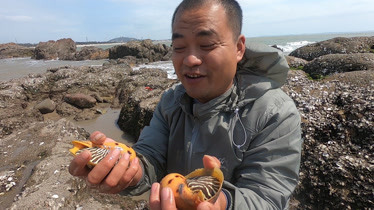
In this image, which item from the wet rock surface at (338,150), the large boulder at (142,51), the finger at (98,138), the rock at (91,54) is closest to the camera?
the finger at (98,138)

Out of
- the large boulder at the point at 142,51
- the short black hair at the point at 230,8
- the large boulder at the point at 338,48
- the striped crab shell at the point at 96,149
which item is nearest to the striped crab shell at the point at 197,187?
the striped crab shell at the point at 96,149

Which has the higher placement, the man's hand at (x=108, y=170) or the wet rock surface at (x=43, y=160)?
the man's hand at (x=108, y=170)

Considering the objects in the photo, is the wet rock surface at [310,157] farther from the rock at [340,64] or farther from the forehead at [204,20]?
the forehead at [204,20]

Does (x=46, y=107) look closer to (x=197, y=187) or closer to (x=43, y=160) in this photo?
(x=43, y=160)

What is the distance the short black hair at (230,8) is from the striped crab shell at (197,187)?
116cm

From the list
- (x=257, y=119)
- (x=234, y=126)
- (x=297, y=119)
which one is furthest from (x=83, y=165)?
(x=297, y=119)

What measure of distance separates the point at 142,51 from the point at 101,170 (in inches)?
1207

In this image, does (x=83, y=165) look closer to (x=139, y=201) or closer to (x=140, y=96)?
(x=139, y=201)

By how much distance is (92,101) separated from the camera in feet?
30.2

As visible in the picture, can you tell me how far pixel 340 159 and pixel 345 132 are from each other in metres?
0.51

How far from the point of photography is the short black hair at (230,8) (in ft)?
6.30

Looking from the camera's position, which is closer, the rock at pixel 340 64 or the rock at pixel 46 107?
the rock at pixel 340 64

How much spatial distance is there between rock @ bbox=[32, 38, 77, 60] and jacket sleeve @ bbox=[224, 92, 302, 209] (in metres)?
41.4


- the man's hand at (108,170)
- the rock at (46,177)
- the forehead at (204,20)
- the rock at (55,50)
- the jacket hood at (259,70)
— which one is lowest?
the rock at (46,177)
